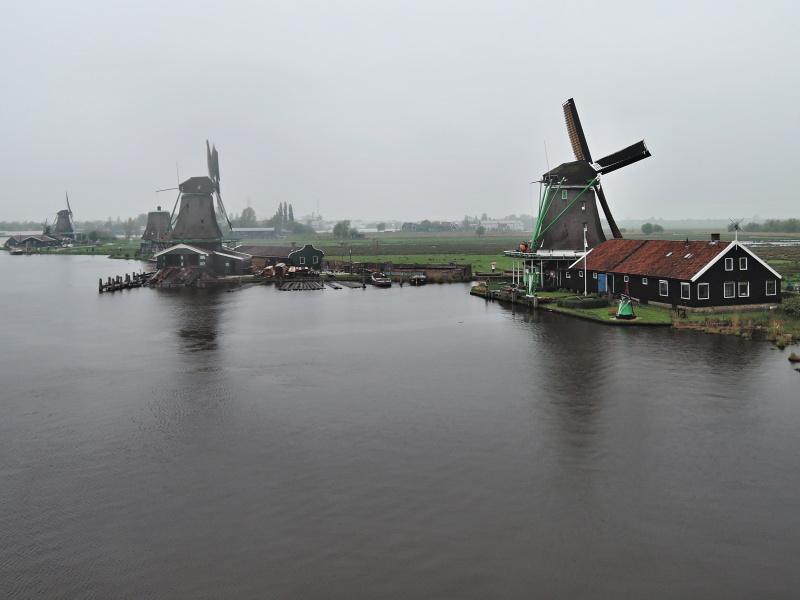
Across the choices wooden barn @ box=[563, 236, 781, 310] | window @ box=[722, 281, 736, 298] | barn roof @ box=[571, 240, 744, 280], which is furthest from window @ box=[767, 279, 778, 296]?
barn roof @ box=[571, 240, 744, 280]

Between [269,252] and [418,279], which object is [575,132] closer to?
[418,279]

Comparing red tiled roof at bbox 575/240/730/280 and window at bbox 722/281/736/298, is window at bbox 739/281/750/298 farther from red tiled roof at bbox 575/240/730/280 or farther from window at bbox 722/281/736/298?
red tiled roof at bbox 575/240/730/280

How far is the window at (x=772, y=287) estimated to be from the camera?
130ft

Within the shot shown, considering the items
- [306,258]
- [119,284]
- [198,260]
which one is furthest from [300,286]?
[119,284]

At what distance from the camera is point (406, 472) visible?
16.5 meters

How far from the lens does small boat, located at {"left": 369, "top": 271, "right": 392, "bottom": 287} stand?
6781cm

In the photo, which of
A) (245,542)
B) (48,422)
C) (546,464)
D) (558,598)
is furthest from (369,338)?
(558,598)

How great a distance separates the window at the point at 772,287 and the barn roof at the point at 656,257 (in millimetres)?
3699

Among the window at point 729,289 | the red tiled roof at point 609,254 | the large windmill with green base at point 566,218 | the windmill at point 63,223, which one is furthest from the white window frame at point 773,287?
the windmill at point 63,223

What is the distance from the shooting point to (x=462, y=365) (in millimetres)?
28875

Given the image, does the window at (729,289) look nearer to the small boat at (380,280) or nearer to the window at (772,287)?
the window at (772,287)

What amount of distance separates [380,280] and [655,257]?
1245 inches

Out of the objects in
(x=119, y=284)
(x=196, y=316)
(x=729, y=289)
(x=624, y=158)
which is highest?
(x=624, y=158)

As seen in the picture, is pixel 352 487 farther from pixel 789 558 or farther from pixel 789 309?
pixel 789 309
